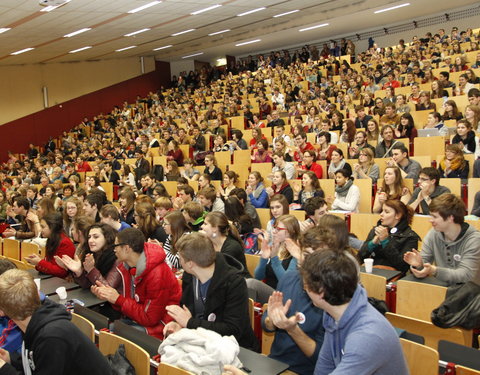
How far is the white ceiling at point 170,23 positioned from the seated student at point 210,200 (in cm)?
498

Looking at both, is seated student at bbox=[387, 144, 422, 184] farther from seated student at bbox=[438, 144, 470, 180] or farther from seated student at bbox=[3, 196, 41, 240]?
seated student at bbox=[3, 196, 41, 240]

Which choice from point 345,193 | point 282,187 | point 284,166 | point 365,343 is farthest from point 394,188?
point 365,343

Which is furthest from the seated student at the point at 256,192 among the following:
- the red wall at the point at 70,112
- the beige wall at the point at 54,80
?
the beige wall at the point at 54,80

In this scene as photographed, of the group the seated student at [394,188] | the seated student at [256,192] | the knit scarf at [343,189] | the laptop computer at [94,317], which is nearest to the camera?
the laptop computer at [94,317]

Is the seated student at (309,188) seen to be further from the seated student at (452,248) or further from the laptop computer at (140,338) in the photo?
the laptop computer at (140,338)

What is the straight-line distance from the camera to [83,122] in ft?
56.3

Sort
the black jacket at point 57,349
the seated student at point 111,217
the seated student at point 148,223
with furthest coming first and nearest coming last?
the seated student at point 148,223 < the seated student at point 111,217 < the black jacket at point 57,349

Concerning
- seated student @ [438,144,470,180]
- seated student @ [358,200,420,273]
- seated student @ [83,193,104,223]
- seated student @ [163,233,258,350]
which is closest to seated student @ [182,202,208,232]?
seated student @ [83,193,104,223]

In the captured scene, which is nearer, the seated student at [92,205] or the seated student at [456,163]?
the seated student at [456,163]

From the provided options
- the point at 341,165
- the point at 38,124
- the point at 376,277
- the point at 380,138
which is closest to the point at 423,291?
the point at 376,277

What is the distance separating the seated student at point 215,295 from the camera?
2.41 meters

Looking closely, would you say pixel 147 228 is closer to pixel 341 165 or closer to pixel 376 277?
pixel 376 277

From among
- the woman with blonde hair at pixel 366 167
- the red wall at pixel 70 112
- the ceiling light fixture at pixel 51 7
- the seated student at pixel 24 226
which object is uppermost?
the ceiling light fixture at pixel 51 7

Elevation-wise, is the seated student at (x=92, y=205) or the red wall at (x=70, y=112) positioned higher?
the red wall at (x=70, y=112)
